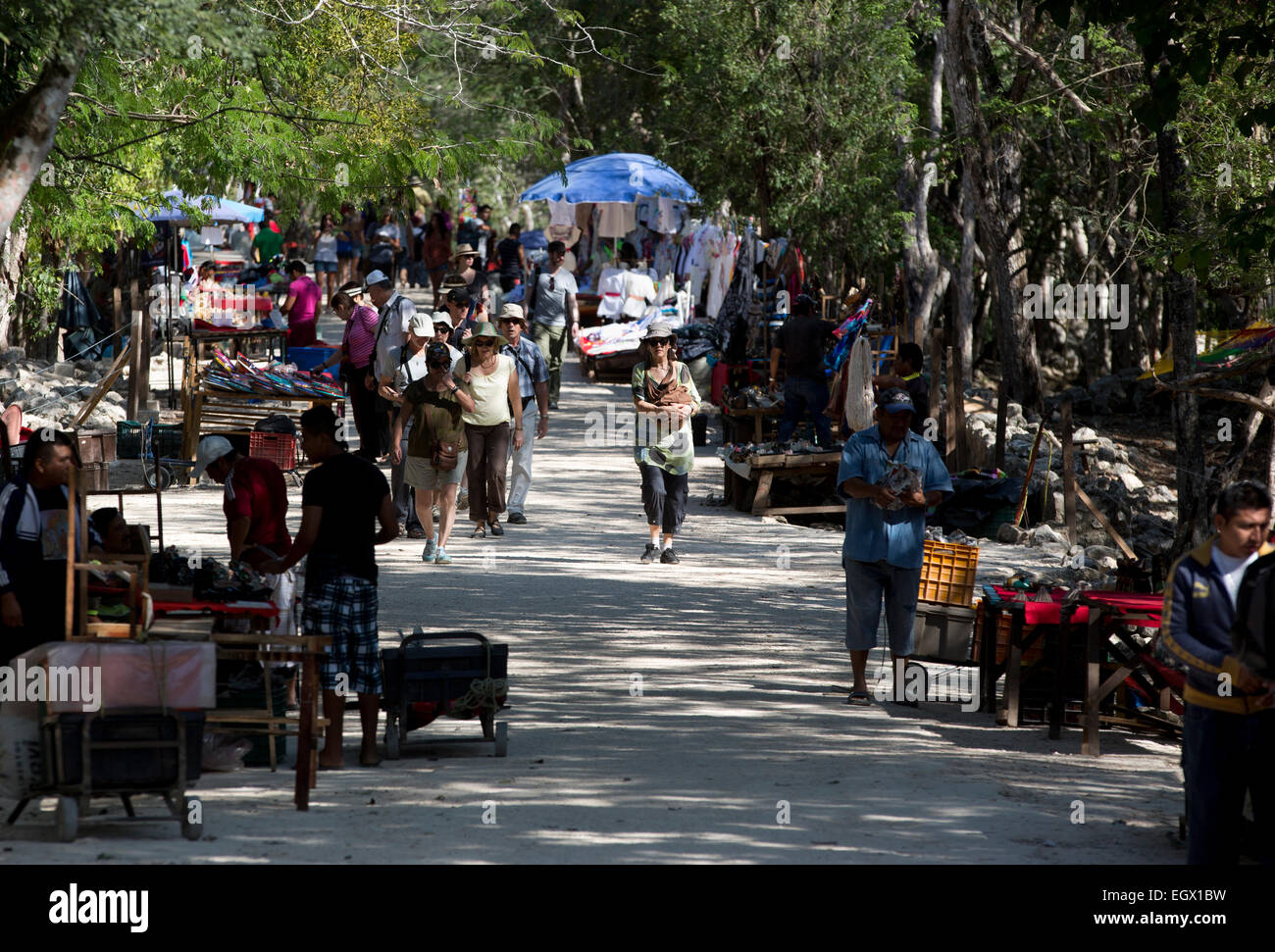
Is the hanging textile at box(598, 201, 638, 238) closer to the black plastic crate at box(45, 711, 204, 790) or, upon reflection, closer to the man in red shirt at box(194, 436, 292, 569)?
the man in red shirt at box(194, 436, 292, 569)

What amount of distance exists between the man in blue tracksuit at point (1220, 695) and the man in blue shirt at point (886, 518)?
10.2ft

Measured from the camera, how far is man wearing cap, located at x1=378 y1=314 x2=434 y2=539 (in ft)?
45.9

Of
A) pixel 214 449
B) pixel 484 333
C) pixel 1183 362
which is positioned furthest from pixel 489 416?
pixel 1183 362

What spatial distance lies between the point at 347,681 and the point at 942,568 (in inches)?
157

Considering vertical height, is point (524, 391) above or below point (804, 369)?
below

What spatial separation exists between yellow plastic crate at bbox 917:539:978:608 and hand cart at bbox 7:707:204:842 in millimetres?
5029

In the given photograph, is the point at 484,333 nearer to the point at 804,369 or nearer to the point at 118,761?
the point at 804,369

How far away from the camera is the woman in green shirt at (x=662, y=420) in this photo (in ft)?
42.5

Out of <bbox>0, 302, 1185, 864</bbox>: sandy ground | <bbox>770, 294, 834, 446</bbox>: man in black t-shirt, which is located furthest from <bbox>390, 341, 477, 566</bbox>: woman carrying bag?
<bbox>770, 294, 834, 446</bbox>: man in black t-shirt

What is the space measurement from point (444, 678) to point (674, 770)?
4.05 feet

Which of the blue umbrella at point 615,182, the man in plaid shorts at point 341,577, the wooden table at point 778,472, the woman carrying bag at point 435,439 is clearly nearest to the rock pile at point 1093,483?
the wooden table at point 778,472

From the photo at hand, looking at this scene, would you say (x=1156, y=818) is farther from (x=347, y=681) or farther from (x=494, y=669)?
(x=347, y=681)

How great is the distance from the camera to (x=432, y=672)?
8.02 meters
